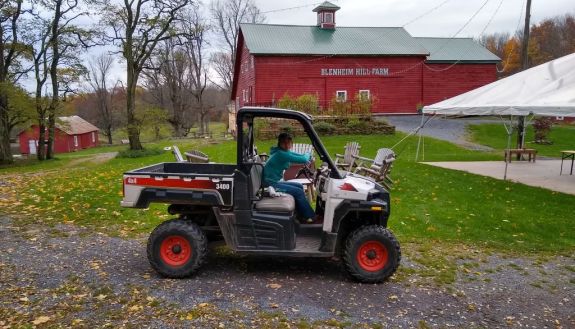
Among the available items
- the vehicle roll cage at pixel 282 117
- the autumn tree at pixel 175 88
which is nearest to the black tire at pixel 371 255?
the vehicle roll cage at pixel 282 117

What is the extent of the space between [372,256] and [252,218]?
1444 millimetres

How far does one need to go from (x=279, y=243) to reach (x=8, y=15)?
2531 cm

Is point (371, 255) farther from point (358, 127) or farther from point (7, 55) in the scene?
point (7, 55)

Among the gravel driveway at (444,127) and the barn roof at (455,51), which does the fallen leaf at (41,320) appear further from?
the barn roof at (455,51)

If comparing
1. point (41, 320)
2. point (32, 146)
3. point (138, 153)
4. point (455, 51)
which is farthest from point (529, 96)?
point (32, 146)

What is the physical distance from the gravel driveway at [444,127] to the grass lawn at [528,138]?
75cm

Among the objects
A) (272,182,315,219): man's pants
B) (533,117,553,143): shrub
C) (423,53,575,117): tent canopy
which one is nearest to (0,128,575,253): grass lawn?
(423,53,575,117): tent canopy

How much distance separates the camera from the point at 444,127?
96.1 feet

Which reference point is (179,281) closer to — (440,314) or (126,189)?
(126,189)

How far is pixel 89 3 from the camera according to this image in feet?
86.6

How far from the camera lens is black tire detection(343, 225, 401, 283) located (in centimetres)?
527

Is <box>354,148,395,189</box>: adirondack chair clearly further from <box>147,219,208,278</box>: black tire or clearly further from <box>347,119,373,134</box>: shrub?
<box>347,119,373,134</box>: shrub

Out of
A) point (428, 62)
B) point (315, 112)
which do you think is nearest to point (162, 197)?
point (315, 112)

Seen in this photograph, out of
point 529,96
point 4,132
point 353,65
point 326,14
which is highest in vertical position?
point 326,14
